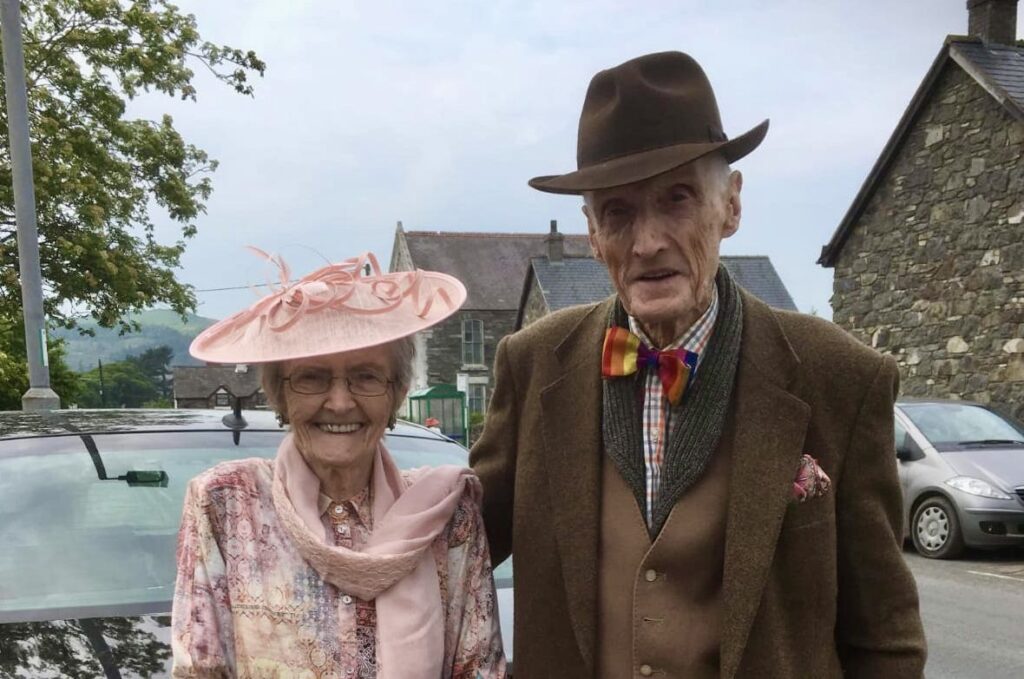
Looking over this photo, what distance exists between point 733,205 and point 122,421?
7.30 feet

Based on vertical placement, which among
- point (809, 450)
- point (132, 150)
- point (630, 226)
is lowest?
point (809, 450)

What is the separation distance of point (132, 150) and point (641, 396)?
643 inches

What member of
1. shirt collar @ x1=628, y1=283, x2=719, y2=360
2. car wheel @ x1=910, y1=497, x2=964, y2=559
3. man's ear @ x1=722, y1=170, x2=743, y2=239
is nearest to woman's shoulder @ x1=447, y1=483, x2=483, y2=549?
shirt collar @ x1=628, y1=283, x2=719, y2=360

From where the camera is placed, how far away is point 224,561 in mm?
1834

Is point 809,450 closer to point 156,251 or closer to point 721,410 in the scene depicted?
point 721,410

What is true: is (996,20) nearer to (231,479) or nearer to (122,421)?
(122,421)

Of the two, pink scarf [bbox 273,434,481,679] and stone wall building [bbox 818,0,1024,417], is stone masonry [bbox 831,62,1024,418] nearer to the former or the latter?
stone wall building [bbox 818,0,1024,417]

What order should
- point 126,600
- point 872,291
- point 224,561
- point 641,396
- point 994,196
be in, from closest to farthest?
point 224,561, point 641,396, point 126,600, point 994,196, point 872,291

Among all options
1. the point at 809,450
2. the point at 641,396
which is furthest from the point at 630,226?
the point at 809,450

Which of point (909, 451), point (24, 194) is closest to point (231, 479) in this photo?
point (24, 194)

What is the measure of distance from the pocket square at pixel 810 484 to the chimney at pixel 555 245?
32.4 metres

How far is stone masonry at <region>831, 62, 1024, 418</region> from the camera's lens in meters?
12.4

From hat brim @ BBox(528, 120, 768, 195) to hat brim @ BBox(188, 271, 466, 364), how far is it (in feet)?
1.14

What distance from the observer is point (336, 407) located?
1918 millimetres
